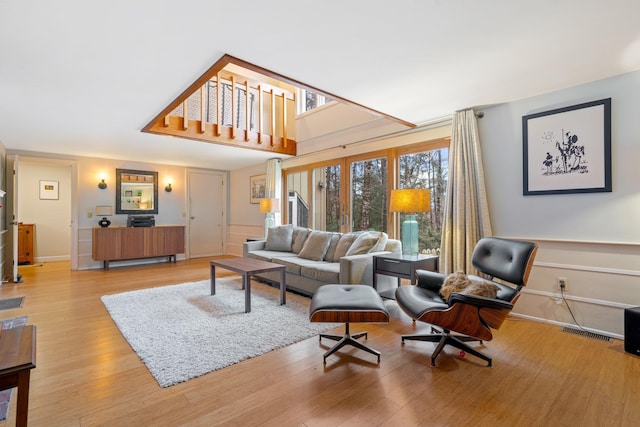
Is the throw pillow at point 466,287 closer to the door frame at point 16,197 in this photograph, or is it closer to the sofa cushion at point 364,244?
the sofa cushion at point 364,244

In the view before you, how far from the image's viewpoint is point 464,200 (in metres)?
3.44

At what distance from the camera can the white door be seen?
24.1ft

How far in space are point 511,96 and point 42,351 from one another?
188 inches

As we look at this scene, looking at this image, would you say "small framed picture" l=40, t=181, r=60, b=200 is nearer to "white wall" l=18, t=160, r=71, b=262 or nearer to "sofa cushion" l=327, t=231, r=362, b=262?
"white wall" l=18, t=160, r=71, b=262

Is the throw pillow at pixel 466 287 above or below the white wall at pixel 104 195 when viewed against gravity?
below

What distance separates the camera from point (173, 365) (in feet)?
7.05

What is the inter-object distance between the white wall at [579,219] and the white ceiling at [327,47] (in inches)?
9.5

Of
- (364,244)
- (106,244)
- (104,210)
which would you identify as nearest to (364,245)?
(364,244)

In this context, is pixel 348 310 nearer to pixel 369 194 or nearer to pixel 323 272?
pixel 323 272

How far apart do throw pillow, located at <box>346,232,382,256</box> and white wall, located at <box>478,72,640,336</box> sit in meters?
1.32

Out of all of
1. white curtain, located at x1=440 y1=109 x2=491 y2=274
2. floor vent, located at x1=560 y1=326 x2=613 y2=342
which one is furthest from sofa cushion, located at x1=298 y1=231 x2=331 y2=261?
floor vent, located at x1=560 y1=326 x2=613 y2=342

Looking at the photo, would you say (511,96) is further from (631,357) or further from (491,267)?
(631,357)

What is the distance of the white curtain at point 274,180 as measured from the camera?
618cm

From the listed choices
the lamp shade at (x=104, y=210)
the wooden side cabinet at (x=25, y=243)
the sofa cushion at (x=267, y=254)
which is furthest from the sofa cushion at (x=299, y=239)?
the wooden side cabinet at (x=25, y=243)
